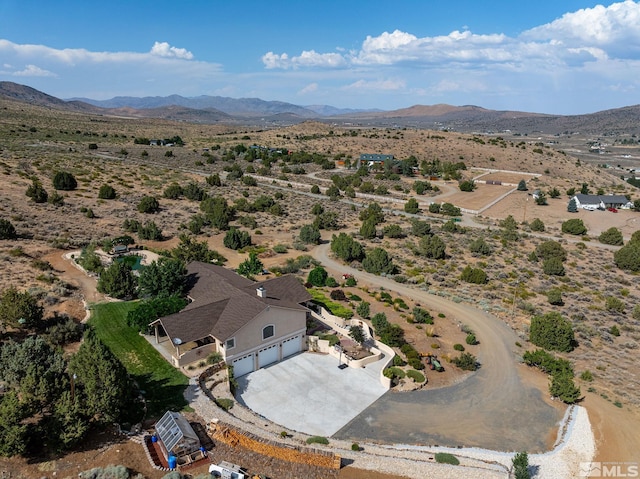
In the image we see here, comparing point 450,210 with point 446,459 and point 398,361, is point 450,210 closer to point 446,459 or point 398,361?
point 398,361

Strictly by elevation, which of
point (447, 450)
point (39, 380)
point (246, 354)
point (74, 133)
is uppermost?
point (74, 133)

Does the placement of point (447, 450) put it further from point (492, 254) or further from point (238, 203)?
point (238, 203)

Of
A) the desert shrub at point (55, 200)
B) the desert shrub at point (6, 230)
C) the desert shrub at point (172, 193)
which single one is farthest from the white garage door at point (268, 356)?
the desert shrub at point (172, 193)

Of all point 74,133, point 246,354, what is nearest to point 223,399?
point 246,354

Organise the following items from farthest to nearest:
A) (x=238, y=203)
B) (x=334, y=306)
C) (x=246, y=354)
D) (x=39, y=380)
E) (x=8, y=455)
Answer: (x=238, y=203) → (x=334, y=306) → (x=246, y=354) → (x=39, y=380) → (x=8, y=455)

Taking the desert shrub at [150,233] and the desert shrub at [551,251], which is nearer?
the desert shrub at [150,233]

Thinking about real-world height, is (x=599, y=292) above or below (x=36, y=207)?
below

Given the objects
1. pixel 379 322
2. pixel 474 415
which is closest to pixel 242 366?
pixel 379 322

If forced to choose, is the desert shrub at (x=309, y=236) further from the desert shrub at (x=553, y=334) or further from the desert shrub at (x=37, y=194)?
the desert shrub at (x=37, y=194)

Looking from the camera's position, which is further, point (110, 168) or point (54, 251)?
point (110, 168)
